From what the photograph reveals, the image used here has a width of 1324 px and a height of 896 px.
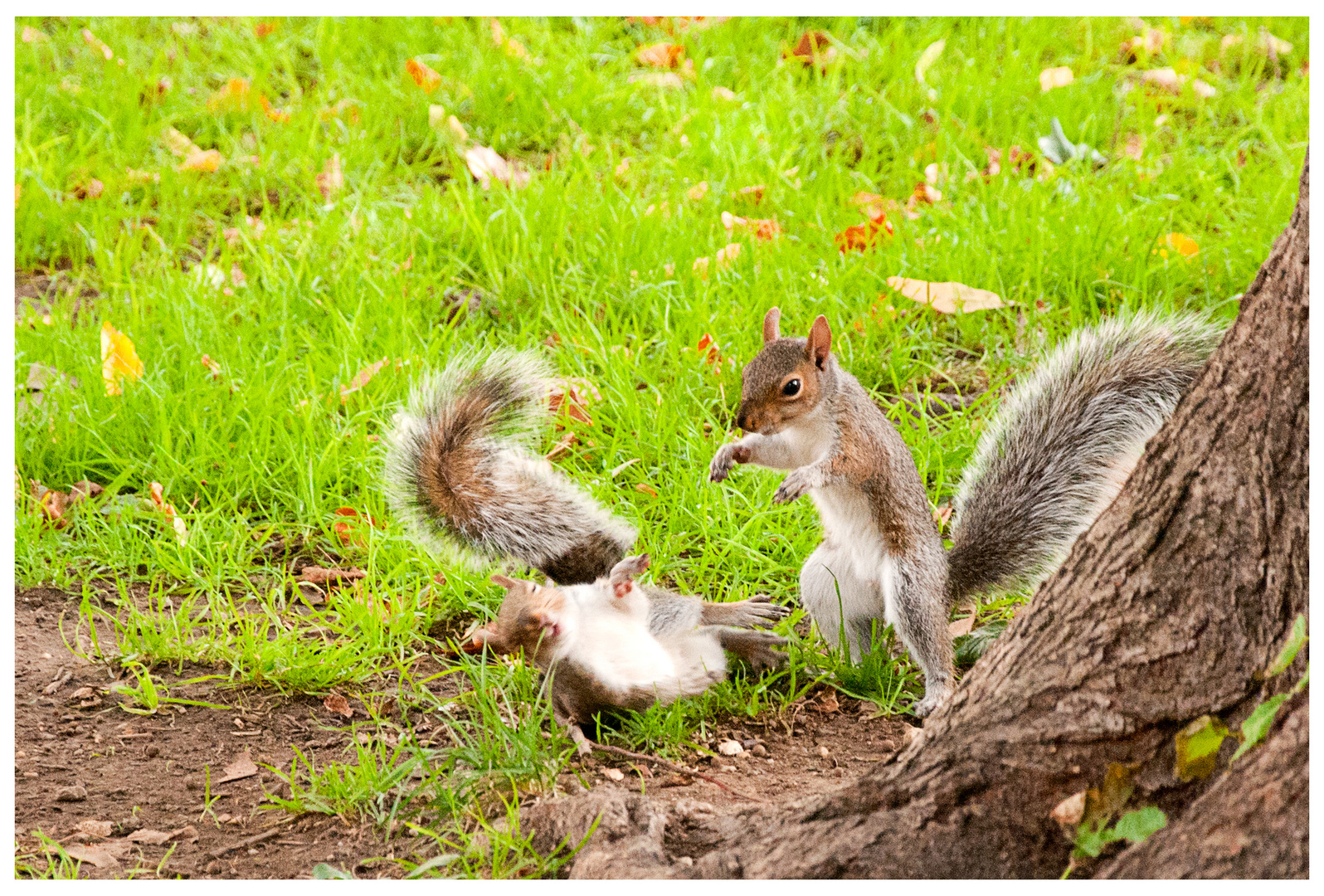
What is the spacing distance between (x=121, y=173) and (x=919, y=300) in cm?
195

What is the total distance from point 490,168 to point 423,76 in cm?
43

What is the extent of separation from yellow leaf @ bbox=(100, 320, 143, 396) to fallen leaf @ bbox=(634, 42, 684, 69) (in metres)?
1.71

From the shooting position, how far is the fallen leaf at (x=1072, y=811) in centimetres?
108

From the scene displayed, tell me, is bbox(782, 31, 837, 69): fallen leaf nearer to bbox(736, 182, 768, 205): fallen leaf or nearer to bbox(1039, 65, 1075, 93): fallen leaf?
bbox(1039, 65, 1075, 93): fallen leaf

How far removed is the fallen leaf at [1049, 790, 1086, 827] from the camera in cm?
108

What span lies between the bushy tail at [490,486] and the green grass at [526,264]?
14cm

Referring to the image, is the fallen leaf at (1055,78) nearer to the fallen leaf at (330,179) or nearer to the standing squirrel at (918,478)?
the standing squirrel at (918,478)

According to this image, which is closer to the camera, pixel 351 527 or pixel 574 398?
pixel 351 527

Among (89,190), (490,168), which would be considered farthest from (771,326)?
(89,190)

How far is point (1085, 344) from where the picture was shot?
1720 mm

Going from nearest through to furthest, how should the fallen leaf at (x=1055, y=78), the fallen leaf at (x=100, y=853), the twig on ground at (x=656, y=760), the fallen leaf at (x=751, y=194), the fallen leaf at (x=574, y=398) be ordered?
the fallen leaf at (x=100, y=853)
the twig on ground at (x=656, y=760)
the fallen leaf at (x=574, y=398)
the fallen leaf at (x=751, y=194)
the fallen leaf at (x=1055, y=78)

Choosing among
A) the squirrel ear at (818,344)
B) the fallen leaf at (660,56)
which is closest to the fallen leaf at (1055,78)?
the fallen leaf at (660,56)

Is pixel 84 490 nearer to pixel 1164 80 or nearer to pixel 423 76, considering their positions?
pixel 423 76

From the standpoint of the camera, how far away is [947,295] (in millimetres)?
2346
